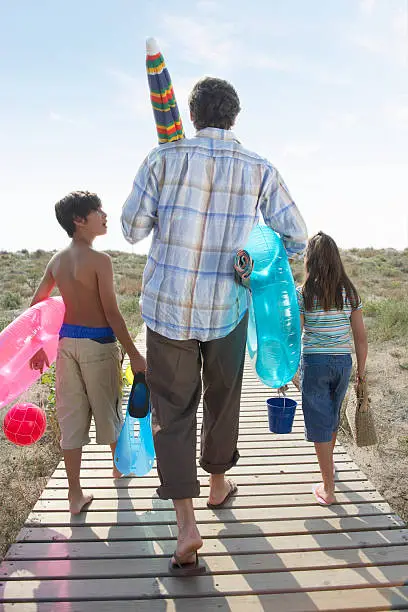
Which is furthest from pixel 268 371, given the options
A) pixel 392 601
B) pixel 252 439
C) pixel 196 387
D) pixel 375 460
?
pixel 375 460

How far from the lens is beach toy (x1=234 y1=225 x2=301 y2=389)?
2891 mm

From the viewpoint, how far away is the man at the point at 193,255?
2.37 m

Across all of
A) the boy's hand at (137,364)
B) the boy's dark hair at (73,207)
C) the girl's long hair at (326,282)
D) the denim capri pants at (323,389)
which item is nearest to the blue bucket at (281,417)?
the denim capri pants at (323,389)

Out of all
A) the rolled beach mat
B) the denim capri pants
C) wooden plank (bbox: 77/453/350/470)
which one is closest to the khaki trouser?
the rolled beach mat

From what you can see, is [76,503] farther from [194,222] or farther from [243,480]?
[194,222]

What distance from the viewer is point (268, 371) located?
3.03 metres

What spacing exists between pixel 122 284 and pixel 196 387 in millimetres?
17139

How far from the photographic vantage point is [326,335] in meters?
3.06

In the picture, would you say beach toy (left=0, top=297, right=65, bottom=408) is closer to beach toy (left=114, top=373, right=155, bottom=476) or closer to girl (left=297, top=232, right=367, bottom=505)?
beach toy (left=114, top=373, right=155, bottom=476)

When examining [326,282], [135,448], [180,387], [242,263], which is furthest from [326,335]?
[135,448]

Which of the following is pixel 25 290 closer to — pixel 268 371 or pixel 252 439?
pixel 252 439

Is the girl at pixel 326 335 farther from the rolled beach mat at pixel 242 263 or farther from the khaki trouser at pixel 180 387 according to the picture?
the rolled beach mat at pixel 242 263

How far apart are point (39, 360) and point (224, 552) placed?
1489mm

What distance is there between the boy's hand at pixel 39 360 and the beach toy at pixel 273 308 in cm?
127
